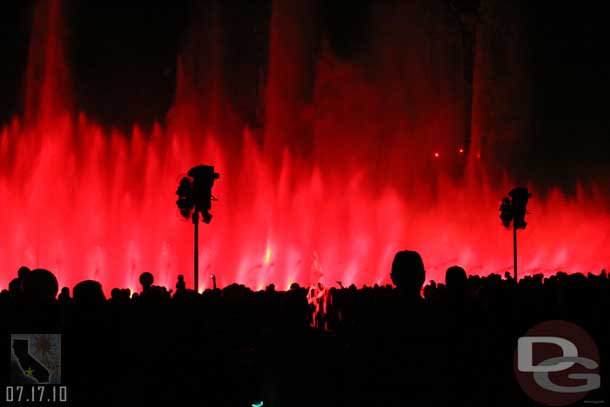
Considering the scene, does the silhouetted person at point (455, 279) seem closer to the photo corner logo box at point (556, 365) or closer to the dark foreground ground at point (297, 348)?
the dark foreground ground at point (297, 348)

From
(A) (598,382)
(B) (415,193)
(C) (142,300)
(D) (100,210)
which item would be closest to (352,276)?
(B) (415,193)

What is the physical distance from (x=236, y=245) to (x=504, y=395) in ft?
71.9

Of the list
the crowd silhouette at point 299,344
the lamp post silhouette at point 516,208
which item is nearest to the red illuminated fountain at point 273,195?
the lamp post silhouette at point 516,208

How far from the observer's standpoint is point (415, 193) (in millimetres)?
32750

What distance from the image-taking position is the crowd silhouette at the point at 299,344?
15.4 feet

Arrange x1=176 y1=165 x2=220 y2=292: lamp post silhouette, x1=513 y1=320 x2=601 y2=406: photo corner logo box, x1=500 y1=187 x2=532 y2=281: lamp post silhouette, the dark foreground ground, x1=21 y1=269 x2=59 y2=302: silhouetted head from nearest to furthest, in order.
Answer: the dark foreground ground, x1=21 y1=269 x2=59 y2=302: silhouetted head, x1=513 y1=320 x2=601 y2=406: photo corner logo box, x1=176 y1=165 x2=220 y2=292: lamp post silhouette, x1=500 y1=187 x2=532 y2=281: lamp post silhouette

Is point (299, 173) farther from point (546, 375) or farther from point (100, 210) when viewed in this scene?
point (546, 375)

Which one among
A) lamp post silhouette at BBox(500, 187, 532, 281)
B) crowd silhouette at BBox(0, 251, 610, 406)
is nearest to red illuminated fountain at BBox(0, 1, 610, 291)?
lamp post silhouette at BBox(500, 187, 532, 281)

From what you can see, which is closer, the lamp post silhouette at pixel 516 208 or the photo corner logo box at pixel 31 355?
the photo corner logo box at pixel 31 355

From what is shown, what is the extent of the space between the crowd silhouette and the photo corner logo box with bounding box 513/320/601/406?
0.31ft

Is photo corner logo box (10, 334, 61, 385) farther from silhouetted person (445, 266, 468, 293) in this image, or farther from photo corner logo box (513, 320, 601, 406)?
photo corner logo box (513, 320, 601, 406)

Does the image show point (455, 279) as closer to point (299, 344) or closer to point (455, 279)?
point (455, 279)

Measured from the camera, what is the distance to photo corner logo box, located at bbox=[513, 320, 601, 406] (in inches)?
230

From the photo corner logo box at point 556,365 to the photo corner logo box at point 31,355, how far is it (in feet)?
10.5
